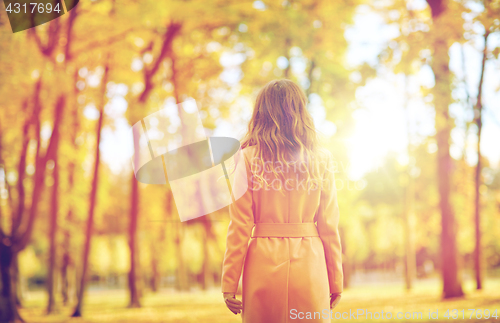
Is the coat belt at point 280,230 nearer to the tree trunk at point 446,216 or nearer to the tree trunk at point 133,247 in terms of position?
the tree trunk at point 446,216

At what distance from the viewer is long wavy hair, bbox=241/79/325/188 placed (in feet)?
8.40

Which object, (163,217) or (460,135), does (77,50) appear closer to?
(460,135)

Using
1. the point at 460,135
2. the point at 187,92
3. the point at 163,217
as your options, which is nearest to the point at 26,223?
the point at 187,92

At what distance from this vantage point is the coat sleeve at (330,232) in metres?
2.62

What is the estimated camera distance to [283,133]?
2.60 m

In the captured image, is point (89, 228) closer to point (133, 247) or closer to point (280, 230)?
point (133, 247)

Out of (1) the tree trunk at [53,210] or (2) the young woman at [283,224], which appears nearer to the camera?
(2) the young woman at [283,224]

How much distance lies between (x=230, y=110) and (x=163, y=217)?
13148 mm

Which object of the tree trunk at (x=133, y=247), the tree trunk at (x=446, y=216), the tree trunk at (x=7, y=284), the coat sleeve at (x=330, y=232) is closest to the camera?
the coat sleeve at (x=330, y=232)

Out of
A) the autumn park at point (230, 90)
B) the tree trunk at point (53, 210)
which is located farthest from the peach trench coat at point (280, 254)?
the tree trunk at point (53, 210)

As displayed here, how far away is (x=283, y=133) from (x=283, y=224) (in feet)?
1.73

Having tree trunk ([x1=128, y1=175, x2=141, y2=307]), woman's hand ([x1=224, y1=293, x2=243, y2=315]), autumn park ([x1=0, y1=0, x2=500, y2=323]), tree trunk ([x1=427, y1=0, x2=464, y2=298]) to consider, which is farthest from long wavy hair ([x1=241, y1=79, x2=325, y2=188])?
tree trunk ([x1=128, y1=175, x2=141, y2=307])

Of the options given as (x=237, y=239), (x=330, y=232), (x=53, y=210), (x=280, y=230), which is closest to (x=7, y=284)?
(x=53, y=210)

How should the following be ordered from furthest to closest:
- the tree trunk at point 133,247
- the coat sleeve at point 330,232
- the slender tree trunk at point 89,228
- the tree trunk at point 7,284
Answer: the tree trunk at point 133,247 → the slender tree trunk at point 89,228 → the tree trunk at point 7,284 → the coat sleeve at point 330,232
